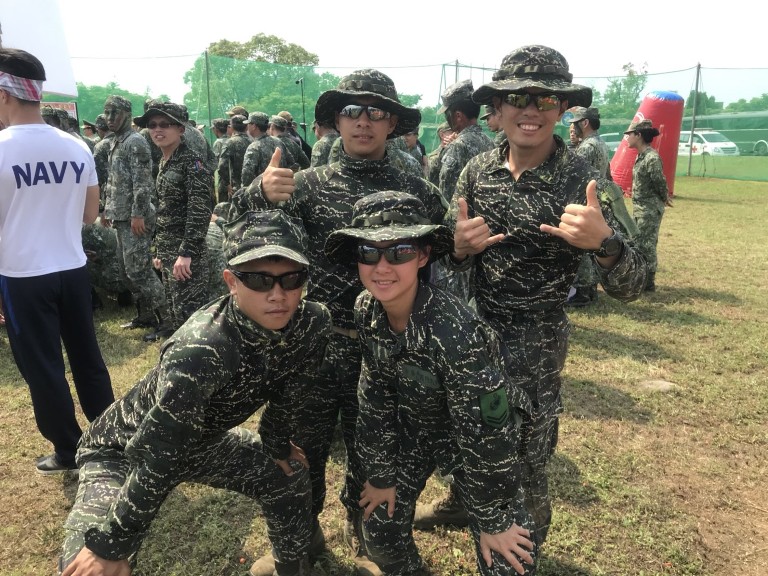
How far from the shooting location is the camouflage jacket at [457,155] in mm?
5387

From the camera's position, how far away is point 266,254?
2100 mm

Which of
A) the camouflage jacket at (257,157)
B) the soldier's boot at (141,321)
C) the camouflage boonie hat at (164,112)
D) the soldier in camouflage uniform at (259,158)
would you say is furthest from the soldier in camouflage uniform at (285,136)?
the camouflage boonie hat at (164,112)

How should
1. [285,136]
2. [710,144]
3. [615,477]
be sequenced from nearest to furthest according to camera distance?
[615,477] → [285,136] → [710,144]

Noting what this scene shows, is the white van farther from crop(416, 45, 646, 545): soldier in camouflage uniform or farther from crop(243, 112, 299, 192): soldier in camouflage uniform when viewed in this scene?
A: crop(416, 45, 646, 545): soldier in camouflage uniform

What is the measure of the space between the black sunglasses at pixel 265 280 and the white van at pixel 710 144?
23.2 metres

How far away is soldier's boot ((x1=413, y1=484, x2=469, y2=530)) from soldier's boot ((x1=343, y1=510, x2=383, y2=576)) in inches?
16.0

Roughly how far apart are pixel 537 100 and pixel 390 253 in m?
0.97

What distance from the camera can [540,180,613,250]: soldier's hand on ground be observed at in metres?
2.13

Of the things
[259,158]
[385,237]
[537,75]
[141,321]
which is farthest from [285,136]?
[385,237]

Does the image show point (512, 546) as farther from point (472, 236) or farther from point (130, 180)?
point (130, 180)

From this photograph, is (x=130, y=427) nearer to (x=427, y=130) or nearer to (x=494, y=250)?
(x=494, y=250)

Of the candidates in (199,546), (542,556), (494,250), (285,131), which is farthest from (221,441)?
(285,131)

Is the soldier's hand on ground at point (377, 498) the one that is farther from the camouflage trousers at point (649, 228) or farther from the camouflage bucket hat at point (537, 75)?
the camouflage trousers at point (649, 228)

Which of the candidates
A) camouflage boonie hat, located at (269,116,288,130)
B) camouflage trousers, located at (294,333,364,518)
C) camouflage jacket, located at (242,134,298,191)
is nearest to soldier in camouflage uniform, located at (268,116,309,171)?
camouflage boonie hat, located at (269,116,288,130)
